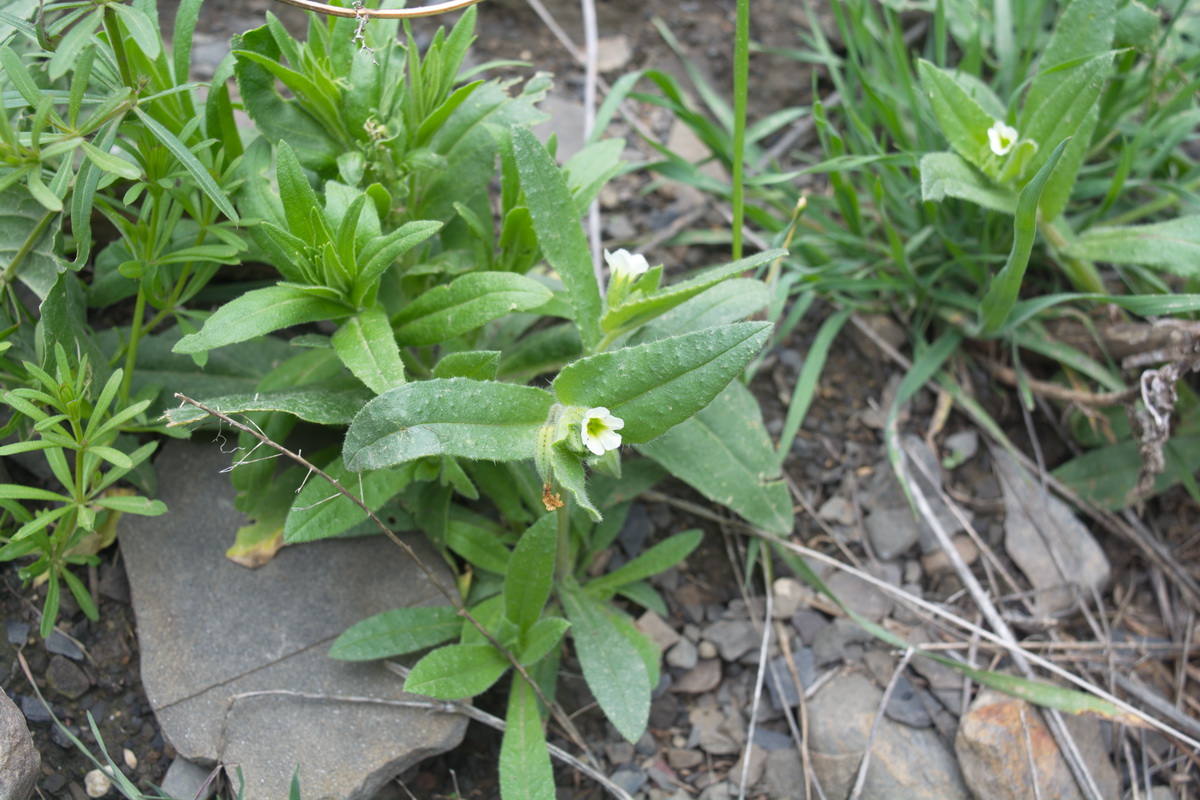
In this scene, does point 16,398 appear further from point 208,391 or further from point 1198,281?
point 1198,281

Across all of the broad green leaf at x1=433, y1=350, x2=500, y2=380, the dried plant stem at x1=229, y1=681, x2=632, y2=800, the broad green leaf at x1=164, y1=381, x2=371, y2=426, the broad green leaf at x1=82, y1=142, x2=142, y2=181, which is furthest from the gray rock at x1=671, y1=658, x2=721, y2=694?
the broad green leaf at x1=82, y1=142, x2=142, y2=181

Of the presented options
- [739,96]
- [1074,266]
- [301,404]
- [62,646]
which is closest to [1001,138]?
[1074,266]

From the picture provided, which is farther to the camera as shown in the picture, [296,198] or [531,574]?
[531,574]

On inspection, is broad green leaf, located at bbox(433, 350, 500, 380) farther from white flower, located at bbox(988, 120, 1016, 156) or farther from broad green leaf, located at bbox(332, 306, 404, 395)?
white flower, located at bbox(988, 120, 1016, 156)

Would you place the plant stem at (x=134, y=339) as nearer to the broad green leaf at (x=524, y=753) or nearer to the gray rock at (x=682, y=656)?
the broad green leaf at (x=524, y=753)

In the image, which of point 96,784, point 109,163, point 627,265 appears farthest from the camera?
point 627,265

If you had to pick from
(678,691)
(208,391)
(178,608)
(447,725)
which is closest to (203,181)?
(208,391)

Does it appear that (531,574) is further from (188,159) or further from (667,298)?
(188,159)

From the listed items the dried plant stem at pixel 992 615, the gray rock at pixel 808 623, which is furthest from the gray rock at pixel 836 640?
the dried plant stem at pixel 992 615
